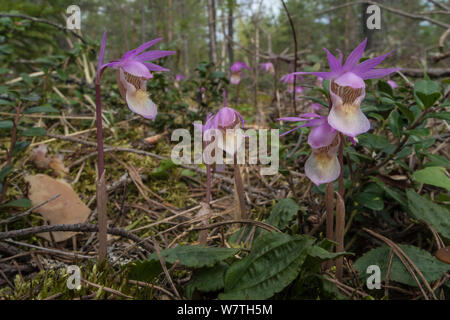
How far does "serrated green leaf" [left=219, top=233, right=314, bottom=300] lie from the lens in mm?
816

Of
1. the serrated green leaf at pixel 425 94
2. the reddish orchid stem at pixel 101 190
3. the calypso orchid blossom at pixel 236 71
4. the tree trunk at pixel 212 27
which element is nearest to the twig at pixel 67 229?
the reddish orchid stem at pixel 101 190

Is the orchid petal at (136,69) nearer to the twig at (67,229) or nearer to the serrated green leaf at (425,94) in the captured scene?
the twig at (67,229)

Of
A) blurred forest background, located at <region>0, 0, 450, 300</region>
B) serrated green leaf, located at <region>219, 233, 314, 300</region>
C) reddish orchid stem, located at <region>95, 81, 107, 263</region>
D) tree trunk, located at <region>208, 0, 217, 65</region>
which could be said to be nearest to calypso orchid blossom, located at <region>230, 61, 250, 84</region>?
tree trunk, located at <region>208, 0, 217, 65</region>

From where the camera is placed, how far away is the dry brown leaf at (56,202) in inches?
56.2

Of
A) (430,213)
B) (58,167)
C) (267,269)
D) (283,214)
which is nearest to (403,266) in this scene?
(430,213)

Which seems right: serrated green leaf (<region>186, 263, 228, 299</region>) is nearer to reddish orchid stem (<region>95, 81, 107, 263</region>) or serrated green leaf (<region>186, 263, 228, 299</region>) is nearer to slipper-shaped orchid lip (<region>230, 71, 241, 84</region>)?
reddish orchid stem (<region>95, 81, 107, 263</region>)

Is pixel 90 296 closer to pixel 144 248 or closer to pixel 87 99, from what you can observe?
pixel 144 248

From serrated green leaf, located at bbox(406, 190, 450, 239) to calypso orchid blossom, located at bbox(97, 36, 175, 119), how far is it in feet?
3.33

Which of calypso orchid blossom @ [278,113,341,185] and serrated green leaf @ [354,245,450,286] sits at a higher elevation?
calypso orchid blossom @ [278,113,341,185]

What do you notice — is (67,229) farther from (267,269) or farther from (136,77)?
(267,269)

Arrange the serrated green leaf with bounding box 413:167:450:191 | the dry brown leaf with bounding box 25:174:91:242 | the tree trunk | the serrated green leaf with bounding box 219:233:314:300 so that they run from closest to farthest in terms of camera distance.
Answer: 1. the serrated green leaf with bounding box 219:233:314:300
2. the serrated green leaf with bounding box 413:167:450:191
3. the dry brown leaf with bounding box 25:174:91:242
4. the tree trunk

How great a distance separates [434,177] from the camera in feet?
3.60

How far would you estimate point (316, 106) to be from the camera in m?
2.54

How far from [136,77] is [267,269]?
2.30ft
